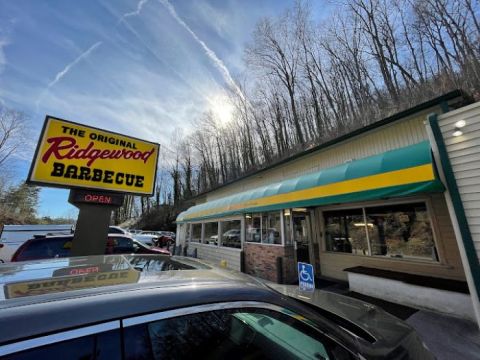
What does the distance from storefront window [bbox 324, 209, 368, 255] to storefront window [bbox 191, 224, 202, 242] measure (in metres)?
9.10

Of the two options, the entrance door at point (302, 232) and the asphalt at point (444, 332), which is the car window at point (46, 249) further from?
the asphalt at point (444, 332)

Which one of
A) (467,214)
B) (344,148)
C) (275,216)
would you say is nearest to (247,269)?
(275,216)

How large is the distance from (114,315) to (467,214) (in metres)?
5.31

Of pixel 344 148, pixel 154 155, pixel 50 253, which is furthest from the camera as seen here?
pixel 344 148

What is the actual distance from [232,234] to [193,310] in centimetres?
1070

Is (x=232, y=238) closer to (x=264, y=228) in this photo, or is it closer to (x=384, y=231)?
(x=264, y=228)

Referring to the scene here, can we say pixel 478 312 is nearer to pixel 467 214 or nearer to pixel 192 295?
pixel 467 214

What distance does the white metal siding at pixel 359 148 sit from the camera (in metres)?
6.39

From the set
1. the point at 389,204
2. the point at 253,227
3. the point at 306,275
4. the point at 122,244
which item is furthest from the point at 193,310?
the point at 122,244

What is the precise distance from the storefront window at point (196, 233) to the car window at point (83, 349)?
48.1 ft

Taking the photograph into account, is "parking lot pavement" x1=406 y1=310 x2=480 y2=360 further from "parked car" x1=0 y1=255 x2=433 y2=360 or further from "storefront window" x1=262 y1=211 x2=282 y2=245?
"storefront window" x1=262 y1=211 x2=282 y2=245

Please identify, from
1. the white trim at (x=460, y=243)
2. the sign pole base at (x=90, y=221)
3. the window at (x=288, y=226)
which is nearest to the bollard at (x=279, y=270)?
the window at (x=288, y=226)

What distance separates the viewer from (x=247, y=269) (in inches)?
384

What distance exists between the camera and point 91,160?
17.4ft
